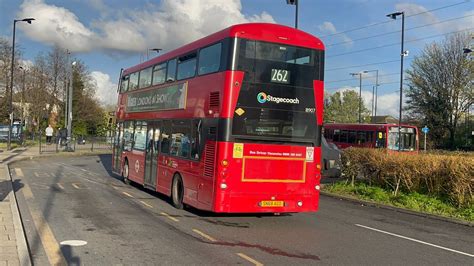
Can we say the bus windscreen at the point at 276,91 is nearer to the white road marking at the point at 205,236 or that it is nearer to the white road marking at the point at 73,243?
the white road marking at the point at 205,236

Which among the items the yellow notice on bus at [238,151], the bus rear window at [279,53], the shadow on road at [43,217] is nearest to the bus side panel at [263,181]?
the yellow notice on bus at [238,151]

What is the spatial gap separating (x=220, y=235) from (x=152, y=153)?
6.39 m

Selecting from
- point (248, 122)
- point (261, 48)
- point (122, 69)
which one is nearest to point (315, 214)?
point (248, 122)

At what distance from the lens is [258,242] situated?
336 inches

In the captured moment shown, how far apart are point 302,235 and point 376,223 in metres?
2.88

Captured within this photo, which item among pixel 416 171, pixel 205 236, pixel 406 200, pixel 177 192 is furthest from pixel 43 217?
pixel 416 171

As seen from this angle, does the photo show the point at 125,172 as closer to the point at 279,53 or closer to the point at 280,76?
the point at 280,76

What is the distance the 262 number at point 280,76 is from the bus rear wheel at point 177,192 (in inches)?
145

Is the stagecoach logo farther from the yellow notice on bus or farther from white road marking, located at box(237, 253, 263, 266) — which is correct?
white road marking, located at box(237, 253, 263, 266)

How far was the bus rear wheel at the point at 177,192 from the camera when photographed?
39.9 feet

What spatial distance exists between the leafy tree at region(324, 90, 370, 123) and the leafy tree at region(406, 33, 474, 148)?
54.0m

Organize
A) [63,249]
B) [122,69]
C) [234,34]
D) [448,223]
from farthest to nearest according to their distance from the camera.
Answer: [122,69] → [448,223] → [234,34] → [63,249]

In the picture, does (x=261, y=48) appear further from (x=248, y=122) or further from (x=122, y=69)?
(x=122, y=69)

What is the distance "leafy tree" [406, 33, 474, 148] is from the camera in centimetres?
5322
